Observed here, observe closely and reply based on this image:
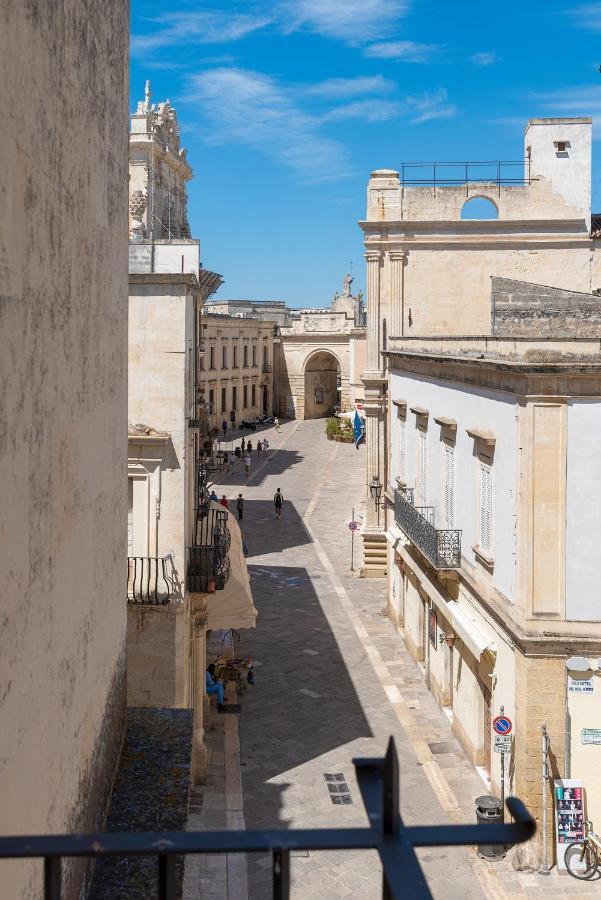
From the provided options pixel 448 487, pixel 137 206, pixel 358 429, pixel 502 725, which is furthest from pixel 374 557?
pixel 358 429

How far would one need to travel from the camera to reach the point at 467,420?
Answer: 1423 centimetres

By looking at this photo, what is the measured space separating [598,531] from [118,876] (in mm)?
8223

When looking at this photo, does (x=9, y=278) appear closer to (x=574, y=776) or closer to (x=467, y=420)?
(x=574, y=776)

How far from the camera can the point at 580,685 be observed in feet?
36.8

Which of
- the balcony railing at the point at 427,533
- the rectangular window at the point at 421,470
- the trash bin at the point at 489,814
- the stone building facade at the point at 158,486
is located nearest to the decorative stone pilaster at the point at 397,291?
the balcony railing at the point at 427,533

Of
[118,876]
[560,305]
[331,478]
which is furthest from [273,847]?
[331,478]

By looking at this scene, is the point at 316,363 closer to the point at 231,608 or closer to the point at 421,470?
the point at 421,470

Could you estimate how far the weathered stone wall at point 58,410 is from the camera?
2.79 m

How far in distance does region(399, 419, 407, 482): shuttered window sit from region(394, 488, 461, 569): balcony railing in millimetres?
494

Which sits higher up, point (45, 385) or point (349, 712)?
point (45, 385)

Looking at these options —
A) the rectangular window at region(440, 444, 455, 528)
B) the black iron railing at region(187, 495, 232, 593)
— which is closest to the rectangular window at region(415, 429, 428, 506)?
the rectangular window at region(440, 444, 455, 528)

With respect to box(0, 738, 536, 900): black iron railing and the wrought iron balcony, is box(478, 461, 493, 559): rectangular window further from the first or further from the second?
box(0, 738, 536, 900): black iron railing

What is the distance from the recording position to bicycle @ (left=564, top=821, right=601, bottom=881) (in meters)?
10.7

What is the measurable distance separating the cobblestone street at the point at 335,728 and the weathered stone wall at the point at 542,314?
7039 mm
